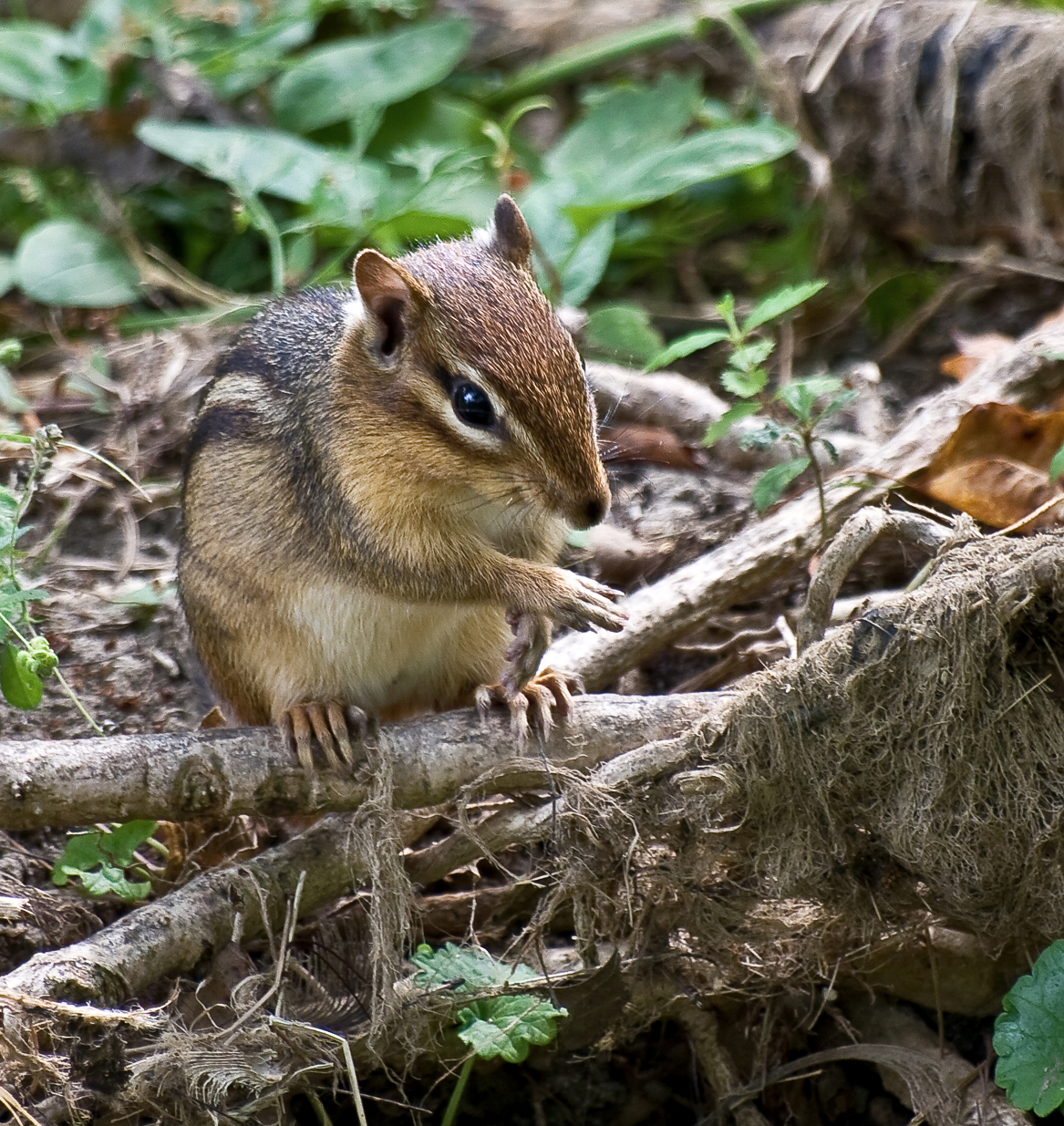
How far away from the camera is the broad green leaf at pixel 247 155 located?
4695mm

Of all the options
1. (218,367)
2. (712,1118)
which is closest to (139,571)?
(218,367)

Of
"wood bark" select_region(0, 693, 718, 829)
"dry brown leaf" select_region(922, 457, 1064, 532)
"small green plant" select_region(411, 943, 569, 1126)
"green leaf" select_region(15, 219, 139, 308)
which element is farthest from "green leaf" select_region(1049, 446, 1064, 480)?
"green leaf" select_region(15, 219, 139, 308)

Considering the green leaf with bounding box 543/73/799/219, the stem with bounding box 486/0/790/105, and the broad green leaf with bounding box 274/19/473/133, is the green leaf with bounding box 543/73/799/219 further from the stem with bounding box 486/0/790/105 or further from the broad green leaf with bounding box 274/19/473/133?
the broad green leaf with bounding box 274/19/473/133

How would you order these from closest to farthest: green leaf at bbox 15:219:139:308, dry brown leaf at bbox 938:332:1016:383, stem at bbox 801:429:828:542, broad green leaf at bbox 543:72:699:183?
stem at bbox 801:429:828:542
dry brown leaf at bbox 938:332:1016:383
green leaf at bbox 15:219:139:308
broad green leaf at bbox 543:72:699:183

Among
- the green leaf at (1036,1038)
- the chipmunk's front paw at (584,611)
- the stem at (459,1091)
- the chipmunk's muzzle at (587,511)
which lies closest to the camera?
the green leaf at (1036,1038)

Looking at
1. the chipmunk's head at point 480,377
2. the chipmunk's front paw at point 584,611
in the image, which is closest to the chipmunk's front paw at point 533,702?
the chipmunk's front paw at point 584,611

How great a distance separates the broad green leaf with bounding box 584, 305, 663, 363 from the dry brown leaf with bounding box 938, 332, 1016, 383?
927mm

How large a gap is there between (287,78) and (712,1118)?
13.5 feet

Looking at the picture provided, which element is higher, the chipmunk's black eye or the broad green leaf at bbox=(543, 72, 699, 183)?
the chipmunk's black eye

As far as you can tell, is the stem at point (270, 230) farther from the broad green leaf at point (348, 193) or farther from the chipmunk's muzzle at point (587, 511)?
the chipmunk's muzzle at point (587, 511)

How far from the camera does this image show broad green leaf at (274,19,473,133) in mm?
5332

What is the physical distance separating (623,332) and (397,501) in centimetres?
161

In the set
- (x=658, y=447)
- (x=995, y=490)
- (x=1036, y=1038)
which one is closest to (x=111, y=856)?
(x=1036, y=1038)

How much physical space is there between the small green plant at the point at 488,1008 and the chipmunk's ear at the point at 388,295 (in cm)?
131
